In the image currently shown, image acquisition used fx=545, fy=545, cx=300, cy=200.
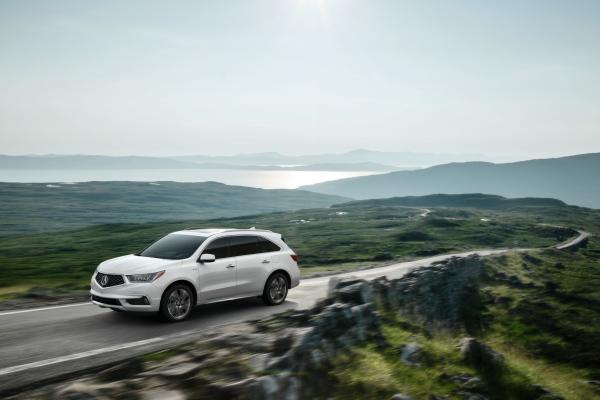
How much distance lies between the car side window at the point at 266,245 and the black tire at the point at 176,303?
2.56 m

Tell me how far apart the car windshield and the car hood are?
356mm

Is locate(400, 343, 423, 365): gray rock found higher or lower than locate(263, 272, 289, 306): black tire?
lower

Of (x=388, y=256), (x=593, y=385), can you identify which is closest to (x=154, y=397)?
(x=593, y=385)

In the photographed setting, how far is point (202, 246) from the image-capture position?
1223 centimetres

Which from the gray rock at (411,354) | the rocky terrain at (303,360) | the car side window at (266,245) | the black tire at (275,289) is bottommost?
the gray rock at (411,354)

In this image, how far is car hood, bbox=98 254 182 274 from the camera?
1105cm

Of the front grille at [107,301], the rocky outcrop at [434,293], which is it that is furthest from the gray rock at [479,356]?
the front grille at [107,301]

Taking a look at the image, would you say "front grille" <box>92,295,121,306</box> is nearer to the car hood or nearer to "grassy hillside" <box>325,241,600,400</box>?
the car hood

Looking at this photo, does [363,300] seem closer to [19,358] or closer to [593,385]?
[593,385]

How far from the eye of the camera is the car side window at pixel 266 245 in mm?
13727

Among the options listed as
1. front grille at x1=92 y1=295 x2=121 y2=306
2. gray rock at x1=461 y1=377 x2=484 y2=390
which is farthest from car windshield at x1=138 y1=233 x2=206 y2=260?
gray rock at x1=461 y1=377 x2=484 y2=390

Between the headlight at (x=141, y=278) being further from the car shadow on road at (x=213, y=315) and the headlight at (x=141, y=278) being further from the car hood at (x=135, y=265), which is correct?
the car shadow on road at (x=213, y=315)

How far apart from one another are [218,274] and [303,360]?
425 centimetres

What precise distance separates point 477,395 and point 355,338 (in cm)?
240
